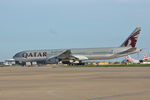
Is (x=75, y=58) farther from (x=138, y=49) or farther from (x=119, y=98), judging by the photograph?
(x=119, y=98)

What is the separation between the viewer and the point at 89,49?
83000 millimetres

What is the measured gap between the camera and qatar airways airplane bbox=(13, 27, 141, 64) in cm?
8106

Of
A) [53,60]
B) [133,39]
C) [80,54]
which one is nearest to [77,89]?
[80,54]

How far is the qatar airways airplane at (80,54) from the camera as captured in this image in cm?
8106

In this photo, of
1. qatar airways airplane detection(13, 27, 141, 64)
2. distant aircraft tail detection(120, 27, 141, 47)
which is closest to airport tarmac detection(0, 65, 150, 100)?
qatar airways airplane detection(13, 27, 141, 64)

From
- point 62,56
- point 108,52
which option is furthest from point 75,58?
point 108,52

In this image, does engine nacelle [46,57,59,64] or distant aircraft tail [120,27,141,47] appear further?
distant aircraft tail [120,27,141,47]

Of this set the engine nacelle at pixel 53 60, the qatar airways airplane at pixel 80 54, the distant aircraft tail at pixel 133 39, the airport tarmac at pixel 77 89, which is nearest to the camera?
the airport tarmac at pixel 77 89

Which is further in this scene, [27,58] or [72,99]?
[27,58]

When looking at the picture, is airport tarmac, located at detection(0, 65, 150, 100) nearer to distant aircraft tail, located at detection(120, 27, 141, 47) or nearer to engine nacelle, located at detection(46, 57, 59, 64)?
engine nacelle, located at detection(46, 57, 59, 64)

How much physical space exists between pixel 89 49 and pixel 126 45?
Answer: 9.25 meters

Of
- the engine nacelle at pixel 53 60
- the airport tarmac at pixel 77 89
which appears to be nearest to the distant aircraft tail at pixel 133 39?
the engine nacelle at pixel 53 60

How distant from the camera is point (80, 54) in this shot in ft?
274

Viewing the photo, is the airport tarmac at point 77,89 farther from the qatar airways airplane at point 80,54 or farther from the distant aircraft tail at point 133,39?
the distant aircraft tail at point 133,39
